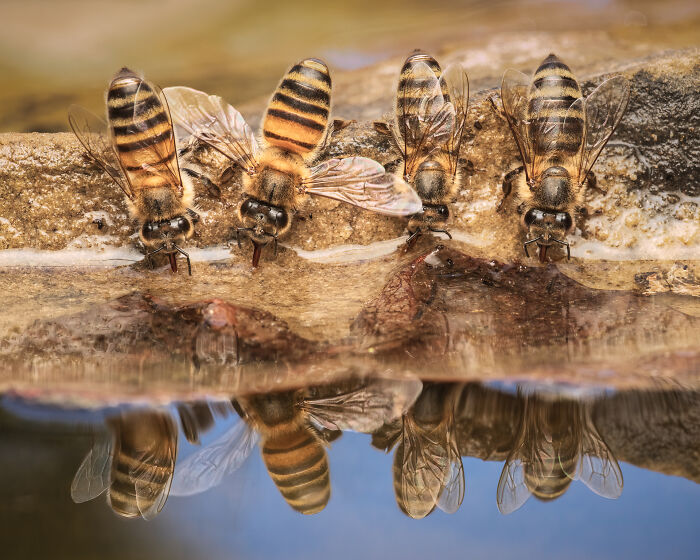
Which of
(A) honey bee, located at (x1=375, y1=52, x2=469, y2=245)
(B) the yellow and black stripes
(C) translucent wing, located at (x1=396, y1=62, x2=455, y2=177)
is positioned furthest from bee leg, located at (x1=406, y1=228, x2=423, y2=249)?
(B) the yellow and black stripes

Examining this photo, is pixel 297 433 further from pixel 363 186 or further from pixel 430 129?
pixel 430 129

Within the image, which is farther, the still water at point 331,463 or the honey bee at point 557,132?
the honey bee at point 557,132

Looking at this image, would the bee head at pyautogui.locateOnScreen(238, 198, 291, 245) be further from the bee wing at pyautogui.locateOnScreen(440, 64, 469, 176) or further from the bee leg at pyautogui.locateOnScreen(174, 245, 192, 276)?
the bee wing at pyautogui.locateOnScreen(440, 64, 469, 176)

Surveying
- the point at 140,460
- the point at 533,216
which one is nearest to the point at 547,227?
the point at 533,216

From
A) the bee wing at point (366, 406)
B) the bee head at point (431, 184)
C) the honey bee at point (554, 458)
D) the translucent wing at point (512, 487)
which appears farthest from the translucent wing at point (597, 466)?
the bee head at point (431, 184)

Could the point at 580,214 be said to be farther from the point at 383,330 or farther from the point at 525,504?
the point at 525,504

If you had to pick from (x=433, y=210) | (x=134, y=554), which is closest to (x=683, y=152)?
(x=433, y=210)

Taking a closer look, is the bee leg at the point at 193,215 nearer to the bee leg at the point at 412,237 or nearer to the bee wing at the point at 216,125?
the bee wing at the point at 216,125
